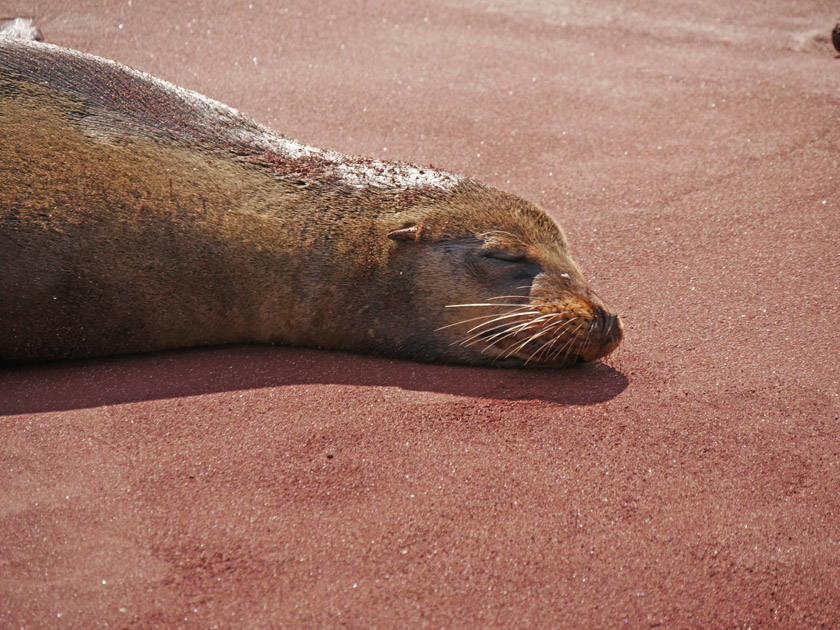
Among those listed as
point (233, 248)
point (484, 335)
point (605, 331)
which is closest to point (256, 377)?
point (233, 248)

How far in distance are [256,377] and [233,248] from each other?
2.20 feet

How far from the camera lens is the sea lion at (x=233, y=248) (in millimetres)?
4285

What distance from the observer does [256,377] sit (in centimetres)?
429

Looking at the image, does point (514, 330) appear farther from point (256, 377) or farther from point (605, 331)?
point (256, 377)

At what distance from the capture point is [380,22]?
865 cm

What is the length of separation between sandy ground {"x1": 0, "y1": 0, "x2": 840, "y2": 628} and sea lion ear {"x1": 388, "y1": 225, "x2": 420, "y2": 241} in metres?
0.65

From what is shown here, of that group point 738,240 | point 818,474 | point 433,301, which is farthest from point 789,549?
point 738,240

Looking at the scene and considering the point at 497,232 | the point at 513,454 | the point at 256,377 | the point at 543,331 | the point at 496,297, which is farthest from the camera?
the point at 497,232

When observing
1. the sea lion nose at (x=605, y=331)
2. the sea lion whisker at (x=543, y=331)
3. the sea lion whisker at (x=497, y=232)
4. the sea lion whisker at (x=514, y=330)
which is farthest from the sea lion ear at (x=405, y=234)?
the sea lion nose at (x=605, y=331)

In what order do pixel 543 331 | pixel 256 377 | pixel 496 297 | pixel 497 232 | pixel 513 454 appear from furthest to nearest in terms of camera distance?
1. pixel 497 232
2. pixel 496 297
3. pixel 543 331
4. pixel 256 377
5. pixel 513 454

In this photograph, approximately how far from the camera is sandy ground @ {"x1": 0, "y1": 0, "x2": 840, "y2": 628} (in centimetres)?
317

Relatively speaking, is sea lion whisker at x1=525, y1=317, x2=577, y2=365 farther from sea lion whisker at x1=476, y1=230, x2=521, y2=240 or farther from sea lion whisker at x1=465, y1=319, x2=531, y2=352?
sea lion whisker at x1=476, y1=230, x2=521, y2=240

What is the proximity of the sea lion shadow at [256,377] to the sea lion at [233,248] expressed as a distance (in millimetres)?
80

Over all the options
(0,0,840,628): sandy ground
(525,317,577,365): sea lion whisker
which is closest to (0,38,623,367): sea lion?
(525,317,577,365): sea lion whisker
